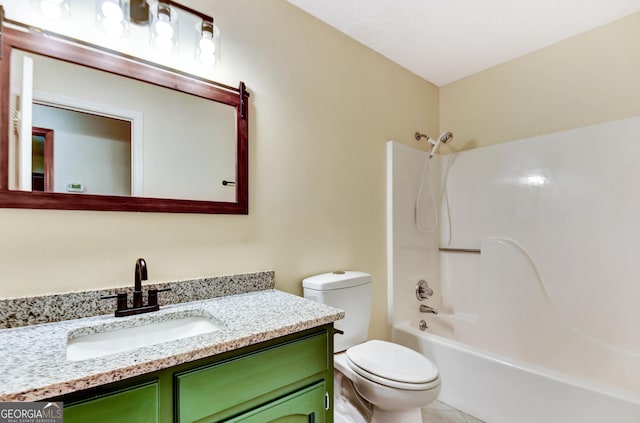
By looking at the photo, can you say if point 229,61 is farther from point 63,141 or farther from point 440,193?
point 440,193

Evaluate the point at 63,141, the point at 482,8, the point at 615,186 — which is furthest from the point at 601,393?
the point at 63,141

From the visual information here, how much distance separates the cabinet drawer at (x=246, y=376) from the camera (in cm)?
78

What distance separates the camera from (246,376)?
883 mm

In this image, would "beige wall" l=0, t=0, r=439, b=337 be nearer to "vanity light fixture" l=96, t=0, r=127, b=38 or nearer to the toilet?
the toilet

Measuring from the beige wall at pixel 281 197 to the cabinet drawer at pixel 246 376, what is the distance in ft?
1.89

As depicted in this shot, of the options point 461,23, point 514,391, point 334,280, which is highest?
point 461,23

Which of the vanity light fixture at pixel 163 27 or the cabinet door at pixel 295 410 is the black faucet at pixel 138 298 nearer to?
the cabinet door at pixel 295 410

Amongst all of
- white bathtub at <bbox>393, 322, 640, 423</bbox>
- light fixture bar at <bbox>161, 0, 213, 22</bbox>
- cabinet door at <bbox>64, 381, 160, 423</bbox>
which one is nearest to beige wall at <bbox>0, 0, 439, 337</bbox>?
light fixture bar at <bbox>161, 0, 213, 22</bbox>

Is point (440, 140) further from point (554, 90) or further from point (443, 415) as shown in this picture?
point (443, 415)

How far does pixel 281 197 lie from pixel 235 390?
0.96m

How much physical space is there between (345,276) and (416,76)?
1781mm

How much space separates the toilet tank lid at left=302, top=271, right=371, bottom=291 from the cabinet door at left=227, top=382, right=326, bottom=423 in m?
0.57

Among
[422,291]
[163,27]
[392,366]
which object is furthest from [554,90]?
[163,27]

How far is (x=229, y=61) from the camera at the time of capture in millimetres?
1460
